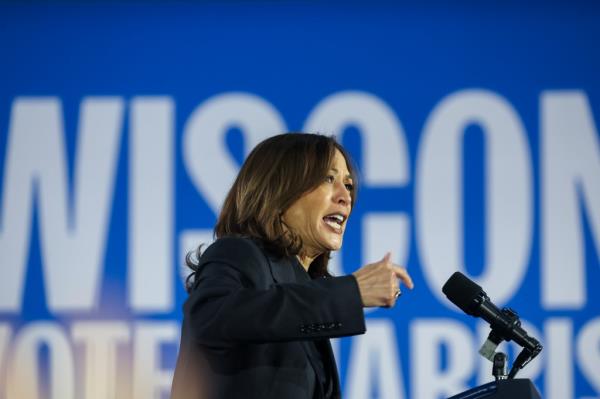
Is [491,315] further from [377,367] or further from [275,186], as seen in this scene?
[377,367]

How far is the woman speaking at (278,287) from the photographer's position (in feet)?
4.99

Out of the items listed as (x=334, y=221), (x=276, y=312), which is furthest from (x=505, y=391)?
(x=334, y=221)

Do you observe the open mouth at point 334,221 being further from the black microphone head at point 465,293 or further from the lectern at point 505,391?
the lectern at point 505,391

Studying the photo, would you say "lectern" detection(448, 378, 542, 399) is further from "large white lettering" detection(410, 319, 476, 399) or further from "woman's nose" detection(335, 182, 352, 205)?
"large white lettering" detection(410, 319, 476, 399)

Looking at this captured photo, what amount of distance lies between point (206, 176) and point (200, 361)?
219 centimetres

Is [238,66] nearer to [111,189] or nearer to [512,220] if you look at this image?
[111,189]

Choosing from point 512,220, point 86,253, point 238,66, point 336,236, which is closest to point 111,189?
point 86,253

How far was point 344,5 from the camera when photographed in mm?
3850

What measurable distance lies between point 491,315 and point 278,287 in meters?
0.38

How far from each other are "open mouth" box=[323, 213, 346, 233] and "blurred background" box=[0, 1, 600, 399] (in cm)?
183

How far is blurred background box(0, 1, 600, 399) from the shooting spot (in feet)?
12.1

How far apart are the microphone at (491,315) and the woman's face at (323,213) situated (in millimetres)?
273

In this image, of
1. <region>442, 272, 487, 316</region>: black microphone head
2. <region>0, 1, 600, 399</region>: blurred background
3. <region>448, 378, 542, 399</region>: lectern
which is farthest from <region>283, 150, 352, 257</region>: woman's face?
<region>0, 1, 600, 399</region>: blurred background

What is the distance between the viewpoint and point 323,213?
189 cm
